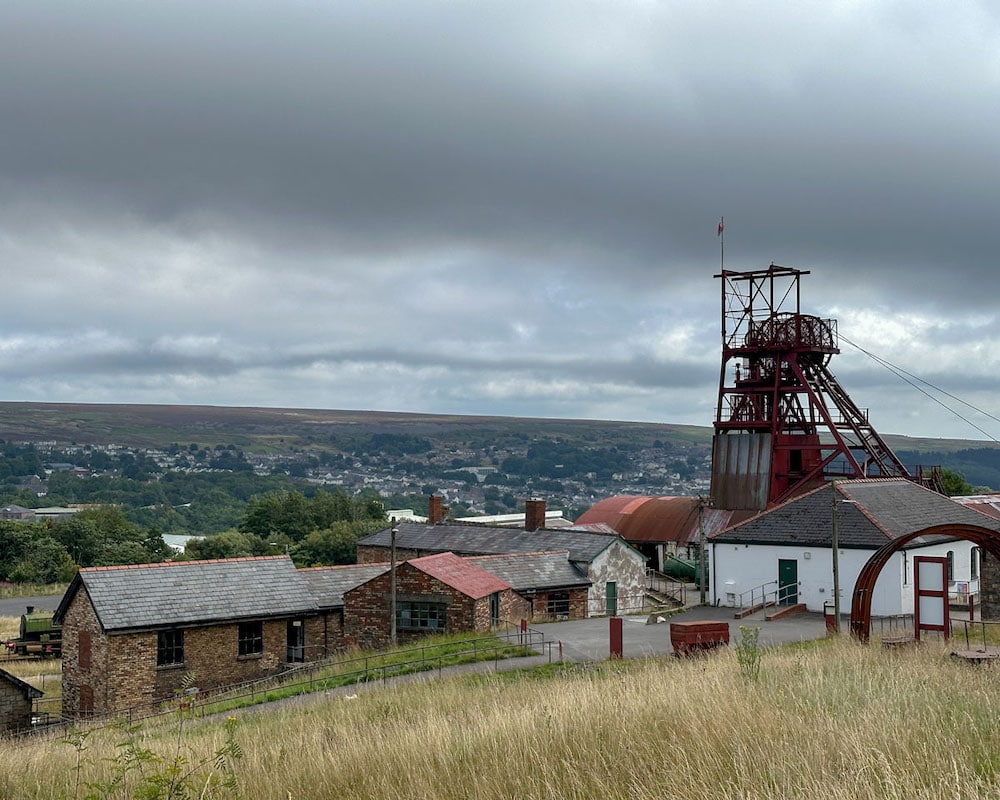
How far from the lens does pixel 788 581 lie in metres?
34.6

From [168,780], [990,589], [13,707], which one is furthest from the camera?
[990,589]

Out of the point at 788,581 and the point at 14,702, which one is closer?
the point at 14,702

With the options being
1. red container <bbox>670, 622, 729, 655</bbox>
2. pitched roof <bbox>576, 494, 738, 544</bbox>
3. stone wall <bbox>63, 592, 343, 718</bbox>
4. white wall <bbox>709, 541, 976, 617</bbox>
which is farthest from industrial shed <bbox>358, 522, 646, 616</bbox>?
red container <bbox>670, 622, 729, 655</bbox>

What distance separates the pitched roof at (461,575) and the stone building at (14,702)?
38.2 feet

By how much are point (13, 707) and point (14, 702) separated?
13cm

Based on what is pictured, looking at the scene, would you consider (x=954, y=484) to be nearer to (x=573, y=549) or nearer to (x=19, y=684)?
(x=573, y=549)

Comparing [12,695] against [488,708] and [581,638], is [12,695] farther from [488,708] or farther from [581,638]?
[488,708]

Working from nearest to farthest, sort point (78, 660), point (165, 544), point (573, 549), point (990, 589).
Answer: point (78, 660)
point (990, 589)
point (573, 549)
point (165, 544)

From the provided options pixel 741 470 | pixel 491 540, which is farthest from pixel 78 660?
pixel 741 470

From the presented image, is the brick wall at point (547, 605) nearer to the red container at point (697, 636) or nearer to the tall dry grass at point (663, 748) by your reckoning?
the red container at point (697, 636)

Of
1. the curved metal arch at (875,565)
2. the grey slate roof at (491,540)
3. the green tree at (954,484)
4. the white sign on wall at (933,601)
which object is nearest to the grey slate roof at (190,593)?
the grey slate roof at (491,540)

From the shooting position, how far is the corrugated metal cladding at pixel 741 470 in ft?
172

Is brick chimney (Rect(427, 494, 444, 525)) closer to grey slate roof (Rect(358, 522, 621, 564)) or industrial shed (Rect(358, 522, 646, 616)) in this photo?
grey slate roof (Rect(358, 522, 621, 564))

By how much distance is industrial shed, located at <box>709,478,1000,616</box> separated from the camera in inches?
1286
